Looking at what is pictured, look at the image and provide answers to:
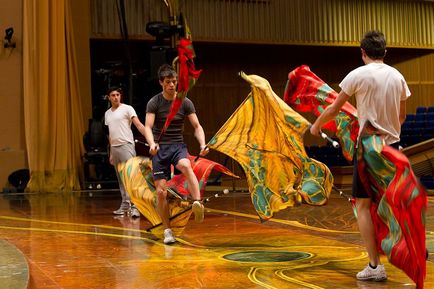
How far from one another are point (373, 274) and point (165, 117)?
9.59 feet

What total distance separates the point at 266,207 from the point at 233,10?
11.9 meters

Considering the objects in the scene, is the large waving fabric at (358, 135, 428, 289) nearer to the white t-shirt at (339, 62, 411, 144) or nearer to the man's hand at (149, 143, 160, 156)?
the white t-shirt at (339, 62, 411, 144)

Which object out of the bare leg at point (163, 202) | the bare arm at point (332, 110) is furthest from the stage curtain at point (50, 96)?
the bare arm at point (332, 110)

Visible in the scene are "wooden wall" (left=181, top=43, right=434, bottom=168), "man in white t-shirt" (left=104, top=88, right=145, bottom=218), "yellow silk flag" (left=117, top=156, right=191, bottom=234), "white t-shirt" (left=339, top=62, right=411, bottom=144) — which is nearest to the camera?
"white t-shirt" (left=339, top=62, right=411, bottom=144)

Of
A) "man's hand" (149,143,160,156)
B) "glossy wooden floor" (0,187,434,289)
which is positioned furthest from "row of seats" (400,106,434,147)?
"man's hand" (149,143,160,156)

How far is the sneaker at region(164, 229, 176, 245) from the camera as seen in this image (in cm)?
702

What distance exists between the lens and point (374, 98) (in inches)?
193

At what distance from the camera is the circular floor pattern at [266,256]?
5941 millimetres

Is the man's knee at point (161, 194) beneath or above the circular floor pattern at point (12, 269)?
above

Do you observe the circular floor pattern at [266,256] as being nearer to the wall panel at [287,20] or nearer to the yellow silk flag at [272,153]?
the yellow silk flag at [272,153]

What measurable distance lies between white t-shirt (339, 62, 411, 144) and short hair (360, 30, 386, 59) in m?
0.08

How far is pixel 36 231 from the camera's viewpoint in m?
8.33

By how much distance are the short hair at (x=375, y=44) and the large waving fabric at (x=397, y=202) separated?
539mm

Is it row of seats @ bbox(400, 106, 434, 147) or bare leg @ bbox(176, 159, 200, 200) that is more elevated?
bare leg @ bbox(176, 159, 200, 200)
